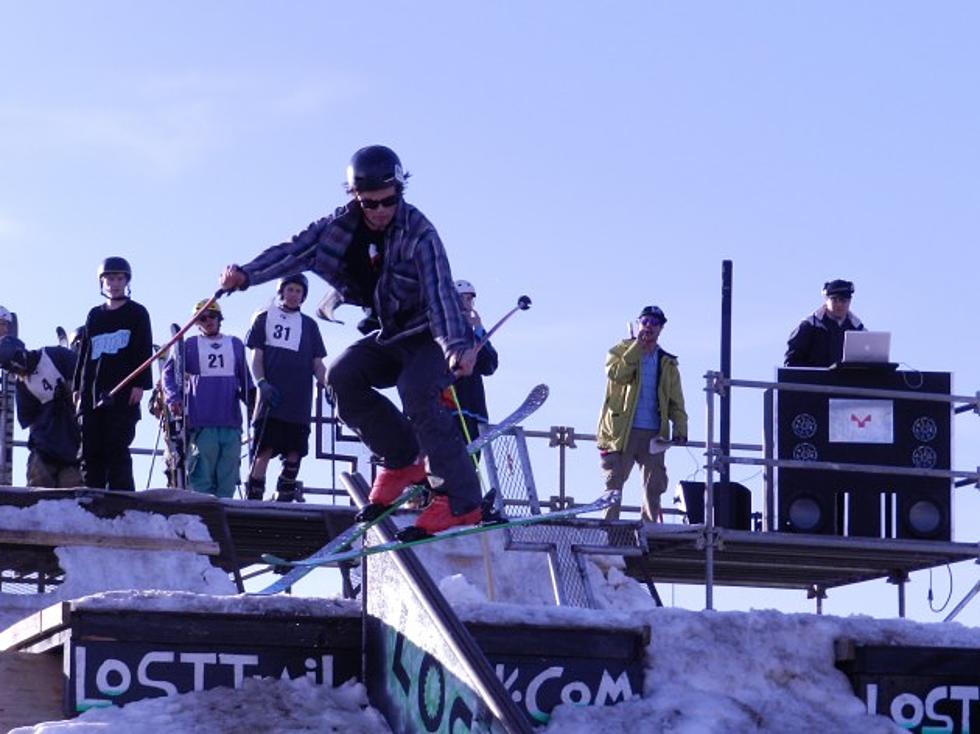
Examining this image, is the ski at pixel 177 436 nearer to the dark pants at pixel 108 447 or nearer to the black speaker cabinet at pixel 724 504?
the dark pants at pixel 108 447

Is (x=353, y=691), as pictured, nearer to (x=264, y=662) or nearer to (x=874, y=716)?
(x=264, y=662)

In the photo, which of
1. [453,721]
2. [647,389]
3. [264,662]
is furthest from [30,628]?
[647,389]

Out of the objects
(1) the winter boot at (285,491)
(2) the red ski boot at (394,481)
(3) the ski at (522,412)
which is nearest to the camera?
(2) the red ski boot at (394,481)

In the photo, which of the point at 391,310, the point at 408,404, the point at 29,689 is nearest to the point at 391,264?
the point at 391,310

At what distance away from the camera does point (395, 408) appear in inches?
412

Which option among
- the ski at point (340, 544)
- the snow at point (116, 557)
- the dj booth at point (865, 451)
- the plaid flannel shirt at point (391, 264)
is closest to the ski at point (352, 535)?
the ski at point (340, 544)

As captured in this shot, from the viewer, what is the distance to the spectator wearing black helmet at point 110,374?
48.7 ft

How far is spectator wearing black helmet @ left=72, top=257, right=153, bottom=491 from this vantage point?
48.7 feet

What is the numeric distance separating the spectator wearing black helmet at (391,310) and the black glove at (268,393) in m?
4.88

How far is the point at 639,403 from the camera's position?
16047mm

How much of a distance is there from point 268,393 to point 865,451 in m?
4.61

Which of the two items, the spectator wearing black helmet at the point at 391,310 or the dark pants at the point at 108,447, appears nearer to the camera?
the spectator wearing black helmet at the point at 391,310

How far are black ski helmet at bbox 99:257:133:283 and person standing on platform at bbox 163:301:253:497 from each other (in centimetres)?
62

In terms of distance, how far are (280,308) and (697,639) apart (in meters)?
6.95
